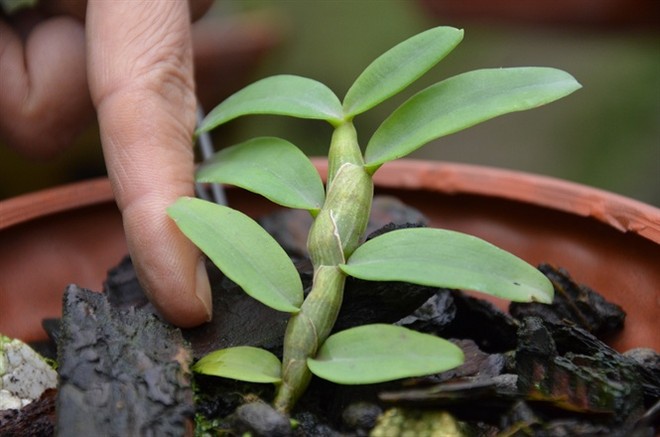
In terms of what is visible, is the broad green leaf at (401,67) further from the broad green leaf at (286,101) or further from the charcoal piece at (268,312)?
the charcoal piece at (268,312)

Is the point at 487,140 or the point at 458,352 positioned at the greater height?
the point at 458,352

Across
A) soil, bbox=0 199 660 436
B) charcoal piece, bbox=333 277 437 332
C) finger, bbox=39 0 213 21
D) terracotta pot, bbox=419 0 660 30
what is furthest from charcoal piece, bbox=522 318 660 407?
terracotta pot, bbox=419 0 660 30

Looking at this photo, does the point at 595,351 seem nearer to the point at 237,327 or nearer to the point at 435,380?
the point at 435,380

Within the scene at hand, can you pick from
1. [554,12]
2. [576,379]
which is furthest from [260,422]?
[554,12]

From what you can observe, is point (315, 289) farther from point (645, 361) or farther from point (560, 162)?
point (560, 162)

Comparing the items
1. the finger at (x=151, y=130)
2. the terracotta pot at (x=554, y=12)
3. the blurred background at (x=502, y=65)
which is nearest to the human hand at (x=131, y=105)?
the finger at (x=151, y=130)

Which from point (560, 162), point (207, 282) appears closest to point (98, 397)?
point (207, 282)

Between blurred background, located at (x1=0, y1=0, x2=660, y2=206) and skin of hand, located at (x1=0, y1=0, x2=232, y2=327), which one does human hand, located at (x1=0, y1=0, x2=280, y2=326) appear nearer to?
skin of hand, located at (x1=0, y1=0, x2=232, y2=327)
